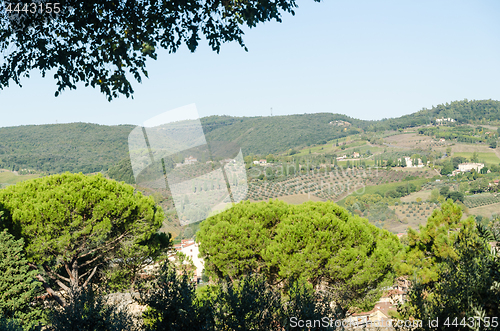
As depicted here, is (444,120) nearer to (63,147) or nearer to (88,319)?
(63,147)

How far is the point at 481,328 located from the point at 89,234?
30.8 feet

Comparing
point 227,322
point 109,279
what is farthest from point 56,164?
point 227,322

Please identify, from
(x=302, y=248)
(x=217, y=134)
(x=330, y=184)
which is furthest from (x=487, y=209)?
(x=302, y=248)

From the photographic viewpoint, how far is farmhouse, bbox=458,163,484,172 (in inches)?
3375

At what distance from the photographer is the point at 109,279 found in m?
10.8

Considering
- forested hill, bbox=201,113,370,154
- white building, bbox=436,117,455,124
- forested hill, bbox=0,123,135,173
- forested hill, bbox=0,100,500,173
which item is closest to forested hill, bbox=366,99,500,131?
forested hill, bbox=0,100,500,173

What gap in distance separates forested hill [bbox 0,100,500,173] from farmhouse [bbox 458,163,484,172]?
35.8m

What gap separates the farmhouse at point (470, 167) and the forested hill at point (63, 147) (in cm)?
7848

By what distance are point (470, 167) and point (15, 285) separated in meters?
98.8

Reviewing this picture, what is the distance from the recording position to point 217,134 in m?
63.2

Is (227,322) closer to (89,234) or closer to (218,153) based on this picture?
(218,153)

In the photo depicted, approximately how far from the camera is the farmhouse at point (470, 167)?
85738 mm

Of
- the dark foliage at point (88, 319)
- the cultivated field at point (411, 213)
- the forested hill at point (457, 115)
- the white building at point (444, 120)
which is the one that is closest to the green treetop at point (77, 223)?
the dark foliage at point (88, 319)

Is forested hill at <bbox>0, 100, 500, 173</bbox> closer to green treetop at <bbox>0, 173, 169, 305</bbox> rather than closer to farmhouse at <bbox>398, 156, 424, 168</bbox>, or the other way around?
green treetop at <bbox>0, 173, 169, 305</bbox>
